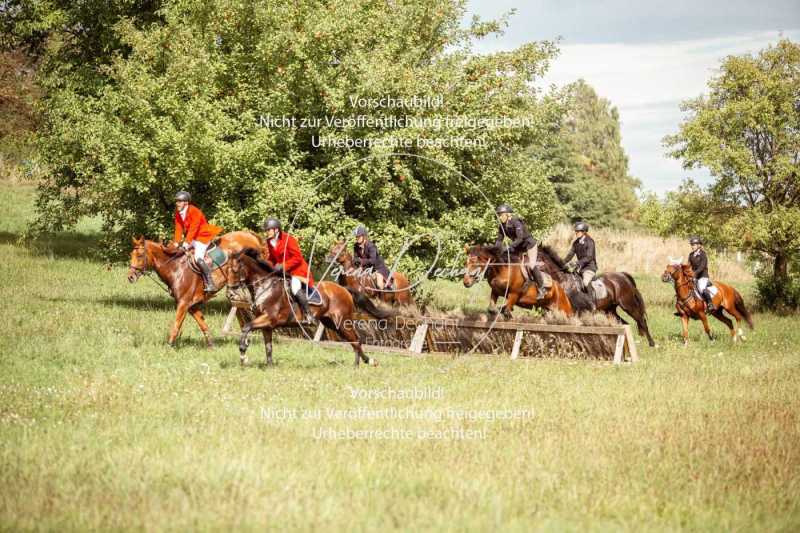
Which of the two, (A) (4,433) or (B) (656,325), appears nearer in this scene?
(A) (4,433)

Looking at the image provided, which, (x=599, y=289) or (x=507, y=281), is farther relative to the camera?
(x=599, y=289)

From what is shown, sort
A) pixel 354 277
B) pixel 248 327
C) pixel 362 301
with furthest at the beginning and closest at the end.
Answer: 1. pixel 354 277
2. pixel 362 301
3. pixel 248 327

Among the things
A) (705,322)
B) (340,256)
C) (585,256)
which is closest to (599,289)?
(585,256)

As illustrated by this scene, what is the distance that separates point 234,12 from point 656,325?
16603mm

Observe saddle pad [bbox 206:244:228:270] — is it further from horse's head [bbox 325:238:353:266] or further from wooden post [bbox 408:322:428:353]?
wooden post [bbox 408:322:428:353]

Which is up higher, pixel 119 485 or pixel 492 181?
pixel 492 181

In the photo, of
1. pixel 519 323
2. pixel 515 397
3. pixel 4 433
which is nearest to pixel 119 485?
pixel 4 433

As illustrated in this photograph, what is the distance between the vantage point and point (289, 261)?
14.4 meters

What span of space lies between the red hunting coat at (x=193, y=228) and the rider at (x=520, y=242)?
6.52m

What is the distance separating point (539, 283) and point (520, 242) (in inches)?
41.5

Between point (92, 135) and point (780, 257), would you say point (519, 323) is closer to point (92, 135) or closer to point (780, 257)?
point (92, 135)

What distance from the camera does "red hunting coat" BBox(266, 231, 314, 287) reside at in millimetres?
14328

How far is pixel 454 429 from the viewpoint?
1023 cm

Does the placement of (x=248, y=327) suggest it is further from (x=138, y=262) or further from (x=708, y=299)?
(x=708, y=299)
